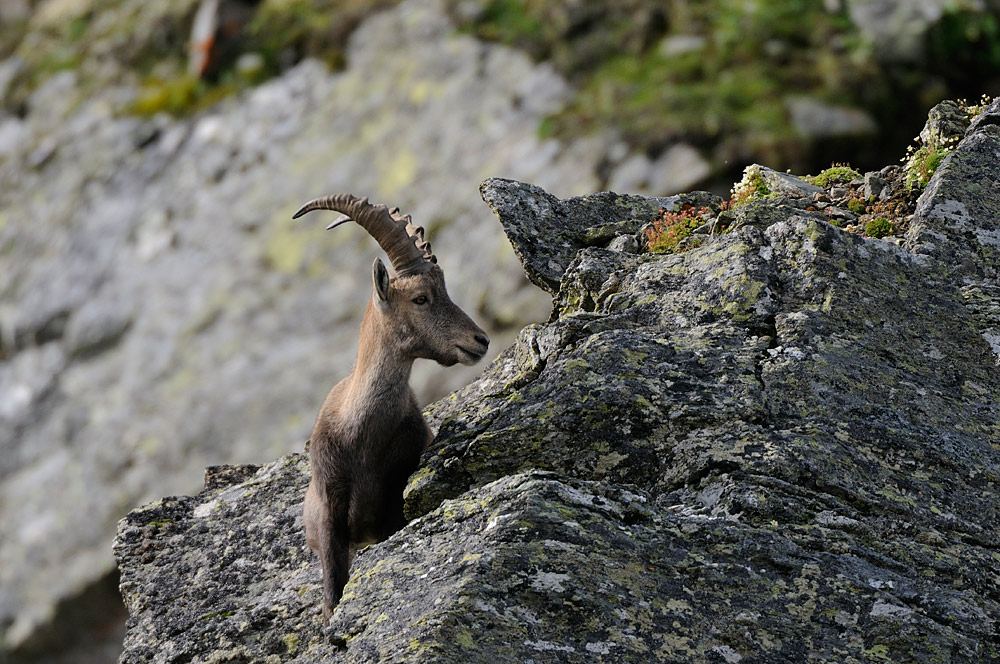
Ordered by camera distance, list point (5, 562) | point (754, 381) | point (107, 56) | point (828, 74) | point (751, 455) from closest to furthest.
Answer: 1. point (751, 455)
2. point (754, 381)
3. point (828, 74)
4. point (5, 562)
5. point (107, 56)

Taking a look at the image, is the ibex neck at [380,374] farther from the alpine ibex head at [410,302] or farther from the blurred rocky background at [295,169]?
the blurred rocky background at [295,169]

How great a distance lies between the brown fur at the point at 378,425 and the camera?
9.66 m

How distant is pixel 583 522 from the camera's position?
690 centimetres

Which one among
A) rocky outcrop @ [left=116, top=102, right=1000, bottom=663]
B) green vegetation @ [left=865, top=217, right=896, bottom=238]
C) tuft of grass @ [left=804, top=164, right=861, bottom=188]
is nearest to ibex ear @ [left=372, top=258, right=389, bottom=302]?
rocky outcrop @ [left=116, top=102, right=1000, bottom=663]

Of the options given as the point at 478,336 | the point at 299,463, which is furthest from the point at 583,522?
the point at 299,463

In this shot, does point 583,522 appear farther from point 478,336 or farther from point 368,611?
point 478,336

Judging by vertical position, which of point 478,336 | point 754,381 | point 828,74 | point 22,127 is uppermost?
point 22,127

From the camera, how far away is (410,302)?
10445 mm

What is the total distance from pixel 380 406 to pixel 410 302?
1.09 metres

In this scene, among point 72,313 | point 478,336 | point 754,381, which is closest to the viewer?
point 754,381

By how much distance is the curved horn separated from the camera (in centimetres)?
1037

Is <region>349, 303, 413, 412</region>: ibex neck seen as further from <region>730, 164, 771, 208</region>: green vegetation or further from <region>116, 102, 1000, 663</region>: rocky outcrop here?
<region>730, 164, 771, 208</region>: green vegetation

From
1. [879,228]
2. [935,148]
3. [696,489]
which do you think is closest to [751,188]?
[935,148]

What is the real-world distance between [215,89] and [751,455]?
2766 cm
